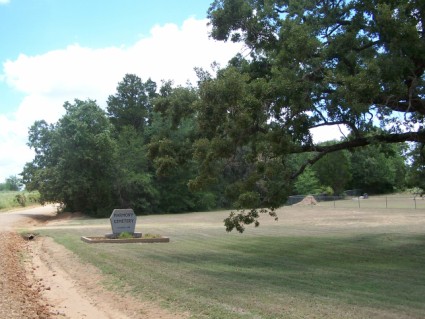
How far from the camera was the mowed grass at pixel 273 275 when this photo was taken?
344 inches

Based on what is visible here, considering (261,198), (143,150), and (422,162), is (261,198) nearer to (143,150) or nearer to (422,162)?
(422,162)

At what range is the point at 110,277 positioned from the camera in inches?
484

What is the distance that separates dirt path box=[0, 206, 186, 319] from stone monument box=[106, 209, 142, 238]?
4.28 metres

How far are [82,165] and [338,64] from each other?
38.2m

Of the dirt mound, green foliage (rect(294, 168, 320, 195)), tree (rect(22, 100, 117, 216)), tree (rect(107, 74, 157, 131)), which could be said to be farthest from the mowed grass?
green foliage (rect(294, 168, 320, 195))

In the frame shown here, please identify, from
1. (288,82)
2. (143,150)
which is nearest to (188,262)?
(288,82)

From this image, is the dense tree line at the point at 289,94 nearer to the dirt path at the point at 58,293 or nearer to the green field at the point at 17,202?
the dirt path at the point at 58,293

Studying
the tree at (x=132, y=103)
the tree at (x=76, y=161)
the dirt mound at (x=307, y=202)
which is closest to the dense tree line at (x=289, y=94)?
the tree at (x=76, y=161)

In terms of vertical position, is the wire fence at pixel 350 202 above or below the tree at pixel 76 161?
below

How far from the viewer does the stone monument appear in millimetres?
22172

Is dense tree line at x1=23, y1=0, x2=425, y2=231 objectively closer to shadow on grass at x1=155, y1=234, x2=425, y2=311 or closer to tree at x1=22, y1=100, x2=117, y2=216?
shadow on grass at x1=155, y1=234, x2=425, y2=311

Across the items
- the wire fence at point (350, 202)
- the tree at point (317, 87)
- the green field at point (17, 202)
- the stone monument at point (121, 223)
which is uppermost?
the tree at point (317, 87)

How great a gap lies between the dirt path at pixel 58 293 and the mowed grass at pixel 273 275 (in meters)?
0.46

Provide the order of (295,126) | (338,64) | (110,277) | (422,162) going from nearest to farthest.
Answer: (110,277)
(295,126)
(338,64)
(422,162)
